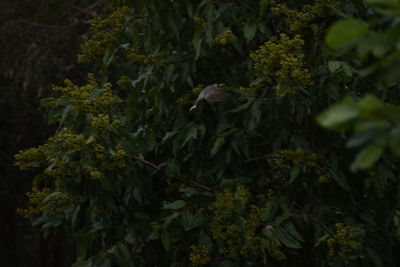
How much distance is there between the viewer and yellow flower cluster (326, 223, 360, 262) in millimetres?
3709

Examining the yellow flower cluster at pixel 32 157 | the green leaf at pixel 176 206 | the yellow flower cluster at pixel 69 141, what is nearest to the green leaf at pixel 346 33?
the yellow flower cluster at pixel 69 141

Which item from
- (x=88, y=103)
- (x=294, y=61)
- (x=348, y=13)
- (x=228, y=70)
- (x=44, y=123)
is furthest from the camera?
(x=44, y=123)

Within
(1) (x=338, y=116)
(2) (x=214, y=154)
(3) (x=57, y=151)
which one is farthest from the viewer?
(2) (x=214, y=154)

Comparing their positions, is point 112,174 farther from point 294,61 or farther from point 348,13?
point 348,13

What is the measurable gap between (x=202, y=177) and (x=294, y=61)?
989mm

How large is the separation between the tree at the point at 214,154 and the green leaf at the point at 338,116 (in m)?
2.30

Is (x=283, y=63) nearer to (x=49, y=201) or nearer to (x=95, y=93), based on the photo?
(x=95, y=93)

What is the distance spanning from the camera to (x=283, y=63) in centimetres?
351

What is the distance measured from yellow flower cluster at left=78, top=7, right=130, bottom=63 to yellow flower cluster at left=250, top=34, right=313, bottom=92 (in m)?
1.08

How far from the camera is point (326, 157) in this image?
4184 mm

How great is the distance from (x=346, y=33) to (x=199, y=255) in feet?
8.58

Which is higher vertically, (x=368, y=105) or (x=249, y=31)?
(x=368, y=105)

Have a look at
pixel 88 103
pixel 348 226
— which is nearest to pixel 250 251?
pixel 348 226

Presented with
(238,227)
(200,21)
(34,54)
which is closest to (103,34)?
(200,21)
